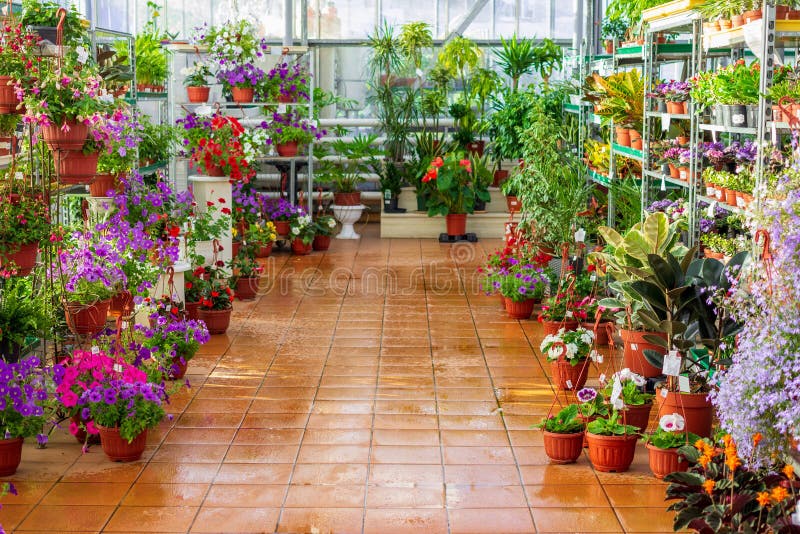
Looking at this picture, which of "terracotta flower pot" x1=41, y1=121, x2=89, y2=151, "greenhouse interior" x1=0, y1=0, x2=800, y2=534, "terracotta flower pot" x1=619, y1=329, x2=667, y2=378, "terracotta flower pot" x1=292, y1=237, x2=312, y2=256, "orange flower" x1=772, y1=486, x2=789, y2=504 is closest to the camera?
"orange flower" x1=772, y1=486, x2=789, y2=504

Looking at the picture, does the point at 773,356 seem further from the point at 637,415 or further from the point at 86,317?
the point at 86,317

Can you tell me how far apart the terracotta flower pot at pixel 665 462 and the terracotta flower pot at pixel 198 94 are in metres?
6.65

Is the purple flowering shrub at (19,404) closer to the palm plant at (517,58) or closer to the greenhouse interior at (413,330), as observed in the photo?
the greenhouse interior at (413,330)

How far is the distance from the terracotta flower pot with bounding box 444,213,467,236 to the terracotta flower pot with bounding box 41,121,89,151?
694 centimetres

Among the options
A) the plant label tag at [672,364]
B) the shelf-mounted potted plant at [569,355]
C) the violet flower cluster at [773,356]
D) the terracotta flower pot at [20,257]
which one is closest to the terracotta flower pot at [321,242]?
the shelf-mounted potted plant at [569,355]

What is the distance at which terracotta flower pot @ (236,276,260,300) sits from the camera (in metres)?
8.14

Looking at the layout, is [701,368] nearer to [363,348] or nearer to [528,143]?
[363,348]

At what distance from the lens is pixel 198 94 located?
9758 millimetres

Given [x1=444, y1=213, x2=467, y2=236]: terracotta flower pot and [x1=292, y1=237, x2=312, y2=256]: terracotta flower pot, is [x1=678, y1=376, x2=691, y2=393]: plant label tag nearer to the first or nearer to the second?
[x1=292, y1=237, x2=312, y2=256]: terracotta flower pot

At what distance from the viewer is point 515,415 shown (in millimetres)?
5215

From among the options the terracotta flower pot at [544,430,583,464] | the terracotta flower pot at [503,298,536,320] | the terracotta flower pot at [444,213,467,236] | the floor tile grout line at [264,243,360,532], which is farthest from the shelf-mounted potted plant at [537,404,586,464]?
the terracotta flower pot at [444,213,467,236]

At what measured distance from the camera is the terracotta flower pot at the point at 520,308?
292 inches

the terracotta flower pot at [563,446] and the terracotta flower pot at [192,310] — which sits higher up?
the terracotta flower pot at [192,310]

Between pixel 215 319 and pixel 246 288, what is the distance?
1.27 metres
